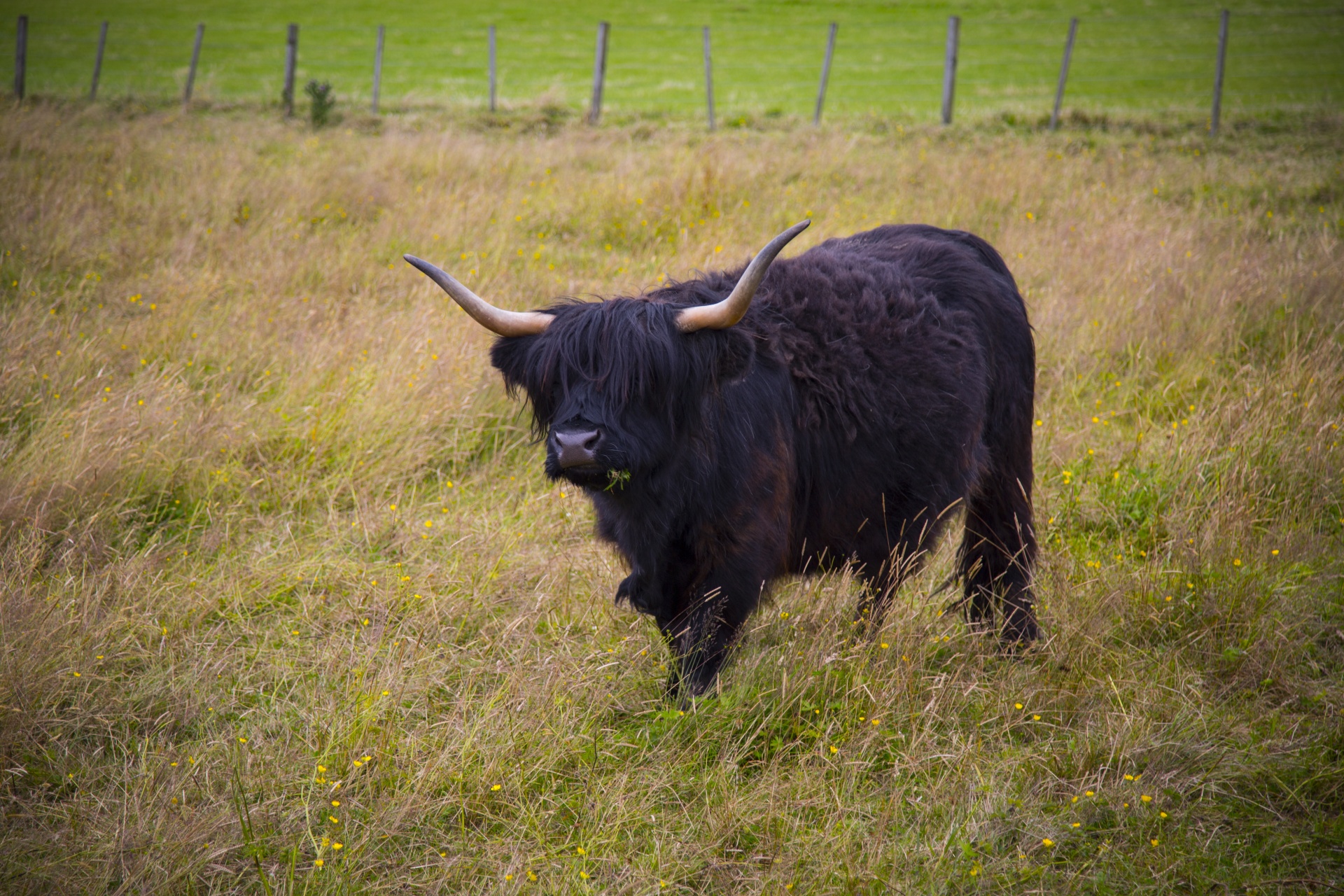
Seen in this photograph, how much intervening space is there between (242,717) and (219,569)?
103 cm

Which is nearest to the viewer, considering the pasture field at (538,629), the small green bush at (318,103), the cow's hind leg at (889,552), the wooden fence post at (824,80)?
the pasture field at (538,629)

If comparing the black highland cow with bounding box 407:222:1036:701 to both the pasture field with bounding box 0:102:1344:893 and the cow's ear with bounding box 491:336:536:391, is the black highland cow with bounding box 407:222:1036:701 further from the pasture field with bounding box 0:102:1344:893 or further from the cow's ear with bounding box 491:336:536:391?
the pasture field with bounding box 0:102:1344:893

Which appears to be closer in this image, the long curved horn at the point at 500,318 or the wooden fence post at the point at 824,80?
the long curved horn at the point at 500,318

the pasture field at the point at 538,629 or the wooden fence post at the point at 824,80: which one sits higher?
the wooden fence post at the point at 824,80

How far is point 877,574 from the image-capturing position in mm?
3648

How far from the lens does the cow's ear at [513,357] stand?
3301mm

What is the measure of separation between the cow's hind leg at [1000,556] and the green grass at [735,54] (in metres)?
15.7

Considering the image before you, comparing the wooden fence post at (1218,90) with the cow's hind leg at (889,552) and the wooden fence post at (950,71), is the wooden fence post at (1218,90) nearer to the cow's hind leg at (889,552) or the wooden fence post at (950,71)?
the wooden fence post at (950,71)

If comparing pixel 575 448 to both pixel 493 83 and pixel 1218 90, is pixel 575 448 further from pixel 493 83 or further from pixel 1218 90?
pixel 493 83

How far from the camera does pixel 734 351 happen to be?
123 inches

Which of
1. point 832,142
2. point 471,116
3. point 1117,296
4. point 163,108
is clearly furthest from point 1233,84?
point 163,108

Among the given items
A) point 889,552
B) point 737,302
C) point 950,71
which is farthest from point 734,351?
point 950,71

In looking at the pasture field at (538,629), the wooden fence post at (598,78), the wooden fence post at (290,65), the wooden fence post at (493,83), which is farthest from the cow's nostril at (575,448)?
the wooden fence post at (493,83)

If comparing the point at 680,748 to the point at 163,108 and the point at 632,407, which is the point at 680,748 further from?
the point at 163,108
